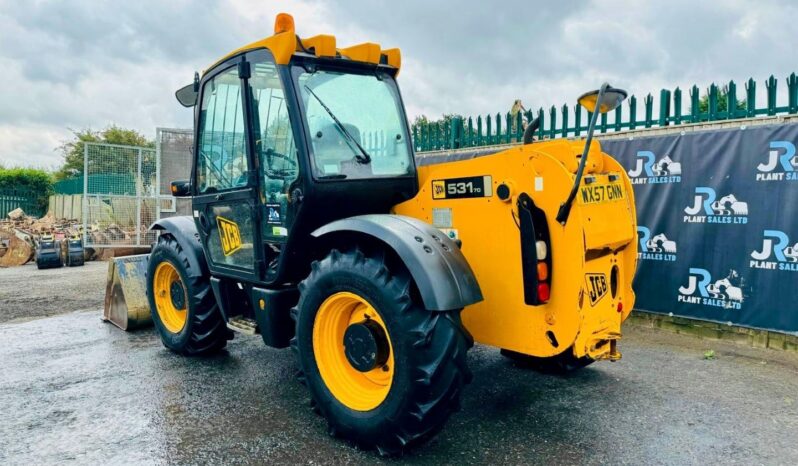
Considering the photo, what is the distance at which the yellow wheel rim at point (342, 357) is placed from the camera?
3125 millimetres

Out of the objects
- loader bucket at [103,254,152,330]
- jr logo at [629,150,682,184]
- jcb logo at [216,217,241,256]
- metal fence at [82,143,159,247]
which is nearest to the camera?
jcb logo at [216,217,241,256]

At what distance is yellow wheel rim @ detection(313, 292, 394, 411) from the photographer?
3.12m

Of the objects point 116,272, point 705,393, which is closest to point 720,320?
point 705,393

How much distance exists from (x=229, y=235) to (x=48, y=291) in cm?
620

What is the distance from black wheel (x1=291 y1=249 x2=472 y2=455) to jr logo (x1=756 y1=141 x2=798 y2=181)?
386 centimetres

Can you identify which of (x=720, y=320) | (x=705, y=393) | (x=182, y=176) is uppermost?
(x=182, y=176)

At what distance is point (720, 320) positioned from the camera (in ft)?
17.3

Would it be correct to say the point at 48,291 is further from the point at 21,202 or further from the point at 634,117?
the point at 21,202

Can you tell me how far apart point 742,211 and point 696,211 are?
0.40m

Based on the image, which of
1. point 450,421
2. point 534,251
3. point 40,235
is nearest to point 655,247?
point 534,251

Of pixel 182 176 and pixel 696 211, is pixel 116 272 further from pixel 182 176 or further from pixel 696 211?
pixel 696 211

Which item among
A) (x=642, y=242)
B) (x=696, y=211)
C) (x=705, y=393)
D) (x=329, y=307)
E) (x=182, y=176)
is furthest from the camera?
(x=182, y=176)

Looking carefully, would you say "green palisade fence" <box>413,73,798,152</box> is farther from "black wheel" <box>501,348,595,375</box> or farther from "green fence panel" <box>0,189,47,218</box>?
"green fence panel" <box>0,189,47,218</box>

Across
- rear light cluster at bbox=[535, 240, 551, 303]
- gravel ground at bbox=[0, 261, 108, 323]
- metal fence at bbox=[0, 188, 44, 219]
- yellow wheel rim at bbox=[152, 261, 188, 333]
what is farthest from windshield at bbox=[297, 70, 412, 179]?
metal fence at bbox=[0, 188, 44, 219]
